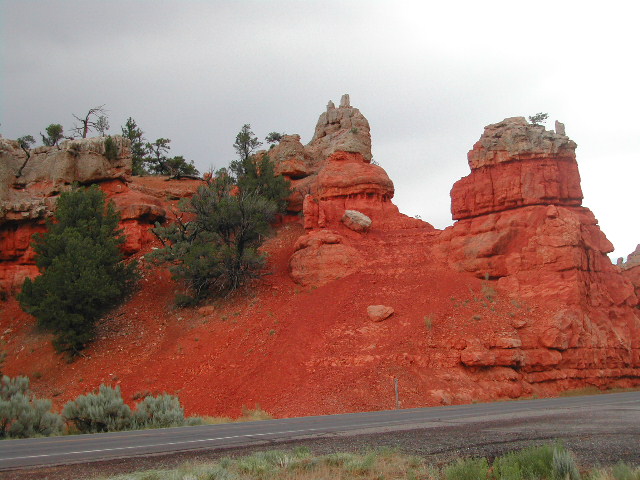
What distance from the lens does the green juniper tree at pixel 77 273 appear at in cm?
3105

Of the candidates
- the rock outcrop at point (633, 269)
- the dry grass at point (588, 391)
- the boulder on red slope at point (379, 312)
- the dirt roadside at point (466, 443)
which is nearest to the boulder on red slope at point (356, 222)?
the boulder on red slope at point (379, 312)

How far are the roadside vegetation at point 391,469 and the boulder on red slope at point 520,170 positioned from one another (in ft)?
85.7

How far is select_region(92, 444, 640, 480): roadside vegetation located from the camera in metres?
6.88

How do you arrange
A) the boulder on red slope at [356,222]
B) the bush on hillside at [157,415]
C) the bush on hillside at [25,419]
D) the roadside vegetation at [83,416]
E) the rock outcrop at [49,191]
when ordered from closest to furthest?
the bush on hillside at [25,419]
the roadside vegetation at [83,416]
the bush on hillside at [157,415]
the boulder on red slope at [356,222]
the rock outcrop at [49,191]

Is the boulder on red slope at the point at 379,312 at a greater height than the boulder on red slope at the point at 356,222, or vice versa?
the boulder on red slope at the point at 356,222

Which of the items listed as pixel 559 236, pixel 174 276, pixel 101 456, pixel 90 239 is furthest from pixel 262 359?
pixel 101 456

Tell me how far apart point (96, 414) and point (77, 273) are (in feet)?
57.4

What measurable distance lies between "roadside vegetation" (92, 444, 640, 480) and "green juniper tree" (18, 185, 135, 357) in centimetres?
2562

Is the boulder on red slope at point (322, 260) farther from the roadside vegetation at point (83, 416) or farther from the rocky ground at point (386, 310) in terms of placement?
the roadside vegetation at point (83, 416)

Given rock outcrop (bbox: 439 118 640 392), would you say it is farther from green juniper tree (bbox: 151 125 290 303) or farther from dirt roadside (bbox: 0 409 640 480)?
dirt roadside (bbox: 0 409 640 480)

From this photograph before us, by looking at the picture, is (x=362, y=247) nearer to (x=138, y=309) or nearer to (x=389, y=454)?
(x=138, y=309)

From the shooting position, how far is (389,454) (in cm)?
851

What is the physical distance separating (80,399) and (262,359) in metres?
11.5

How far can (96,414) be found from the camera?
644 inches
